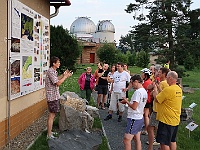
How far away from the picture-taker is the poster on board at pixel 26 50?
6.31m

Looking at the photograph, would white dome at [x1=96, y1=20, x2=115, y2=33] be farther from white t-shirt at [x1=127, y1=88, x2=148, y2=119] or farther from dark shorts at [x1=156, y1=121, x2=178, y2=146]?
dark shorts at [x1=156, y1=121, x2=178, y2=146]

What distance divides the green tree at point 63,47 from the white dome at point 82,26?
110ft

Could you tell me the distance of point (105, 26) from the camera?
68.6 m

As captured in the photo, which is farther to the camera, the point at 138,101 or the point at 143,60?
the point at 143,60

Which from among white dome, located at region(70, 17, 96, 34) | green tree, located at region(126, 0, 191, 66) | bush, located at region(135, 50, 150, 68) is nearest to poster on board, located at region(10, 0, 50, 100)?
green tree, located at region(126, 0, 191, 66)

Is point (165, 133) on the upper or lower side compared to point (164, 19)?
lower

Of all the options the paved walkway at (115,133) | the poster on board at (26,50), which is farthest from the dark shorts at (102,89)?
the poster on board at (26,50)

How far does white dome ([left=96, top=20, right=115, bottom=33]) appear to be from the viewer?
68.4m

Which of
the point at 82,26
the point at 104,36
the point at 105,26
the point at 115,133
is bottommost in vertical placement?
the point at 115,133

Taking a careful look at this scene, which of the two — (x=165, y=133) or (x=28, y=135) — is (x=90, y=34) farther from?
(x=165, y=133)

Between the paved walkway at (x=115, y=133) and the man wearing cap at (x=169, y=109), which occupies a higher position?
the man wearing cap at (x=169, y=109)

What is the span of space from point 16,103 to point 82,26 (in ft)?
193

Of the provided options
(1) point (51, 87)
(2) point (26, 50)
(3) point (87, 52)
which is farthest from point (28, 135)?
(3) point (87, 52)

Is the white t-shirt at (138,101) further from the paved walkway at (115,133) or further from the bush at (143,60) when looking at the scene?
the bush at (143,60)
